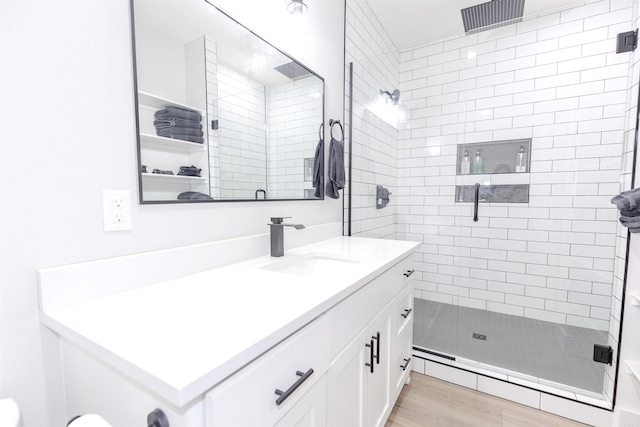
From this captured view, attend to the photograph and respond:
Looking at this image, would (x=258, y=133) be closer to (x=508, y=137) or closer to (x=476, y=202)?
(x=476, y=202)

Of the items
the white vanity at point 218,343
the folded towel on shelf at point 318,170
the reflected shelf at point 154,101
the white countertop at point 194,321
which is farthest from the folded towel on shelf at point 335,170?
the reflected shelf at point 154,101

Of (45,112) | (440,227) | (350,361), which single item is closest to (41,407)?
(45,112)

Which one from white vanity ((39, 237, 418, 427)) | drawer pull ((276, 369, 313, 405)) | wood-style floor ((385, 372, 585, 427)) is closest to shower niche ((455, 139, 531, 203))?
wood-style floor ((385, 372, 585, 427))

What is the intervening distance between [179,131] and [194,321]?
698 millimetres

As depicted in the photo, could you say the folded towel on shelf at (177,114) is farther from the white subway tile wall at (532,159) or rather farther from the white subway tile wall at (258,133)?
the white subway tile wall at (532,159)

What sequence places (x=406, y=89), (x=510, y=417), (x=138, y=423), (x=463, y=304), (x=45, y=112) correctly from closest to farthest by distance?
(x=138, y=423)
(x=45, y=112)
(x=510, y=417)
(x=463, y=304)
(x=406, y=89)

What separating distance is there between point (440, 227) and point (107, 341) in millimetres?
2861

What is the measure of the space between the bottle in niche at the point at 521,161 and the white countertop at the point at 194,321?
222 centimetres

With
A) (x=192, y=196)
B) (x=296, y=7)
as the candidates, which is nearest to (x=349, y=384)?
(x=192, y=196)

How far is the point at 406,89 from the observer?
3.09 meters

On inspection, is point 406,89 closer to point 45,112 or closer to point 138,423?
point 45,112

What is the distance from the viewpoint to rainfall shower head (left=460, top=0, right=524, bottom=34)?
238 centimetres

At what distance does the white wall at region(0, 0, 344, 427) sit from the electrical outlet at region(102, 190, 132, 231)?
17mm

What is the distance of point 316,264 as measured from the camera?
150cm
